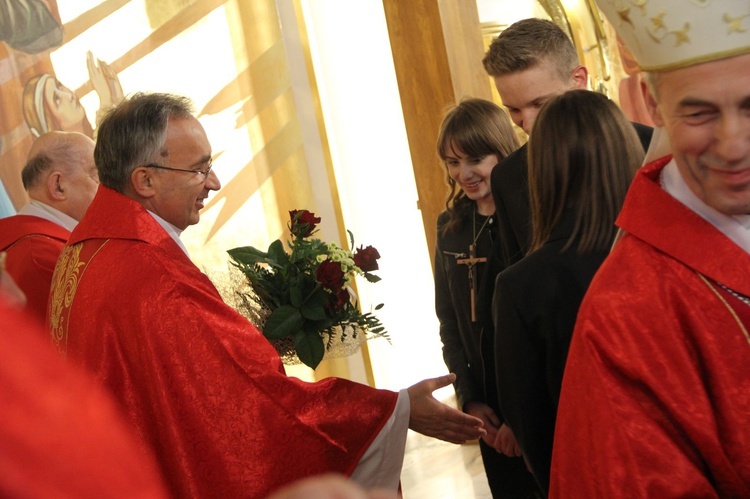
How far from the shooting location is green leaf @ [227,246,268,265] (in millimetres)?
3578

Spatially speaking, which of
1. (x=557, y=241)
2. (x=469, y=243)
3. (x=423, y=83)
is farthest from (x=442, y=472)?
(x=557, y=241)

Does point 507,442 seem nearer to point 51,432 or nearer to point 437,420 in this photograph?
point 437,420

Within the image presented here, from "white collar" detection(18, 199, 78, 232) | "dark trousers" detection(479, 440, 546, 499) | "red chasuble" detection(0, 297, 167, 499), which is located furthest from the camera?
"white collar" detection(18, 199, 78, 232)

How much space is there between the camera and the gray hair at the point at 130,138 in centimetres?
327

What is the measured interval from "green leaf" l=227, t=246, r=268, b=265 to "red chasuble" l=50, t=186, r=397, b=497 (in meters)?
0.50

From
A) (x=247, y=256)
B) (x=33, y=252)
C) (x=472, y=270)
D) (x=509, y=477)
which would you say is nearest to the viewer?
(x=247, y=256)

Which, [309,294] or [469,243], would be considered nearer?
[309,294]

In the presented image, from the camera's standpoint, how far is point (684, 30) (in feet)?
6.28

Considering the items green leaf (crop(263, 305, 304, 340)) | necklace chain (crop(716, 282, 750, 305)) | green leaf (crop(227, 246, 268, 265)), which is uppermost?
green leaf (crop(227, 246, 268, 265))

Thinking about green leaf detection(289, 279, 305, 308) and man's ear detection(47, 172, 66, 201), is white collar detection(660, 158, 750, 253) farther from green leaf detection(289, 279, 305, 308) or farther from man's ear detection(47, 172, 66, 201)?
man's ear detection(47, 172, 66, 201)

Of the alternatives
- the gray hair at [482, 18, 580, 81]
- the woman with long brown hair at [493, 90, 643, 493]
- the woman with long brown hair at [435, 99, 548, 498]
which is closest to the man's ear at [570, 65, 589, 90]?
the gray hair at [482, 18, 580, 81]

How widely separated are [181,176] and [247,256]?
44 cm

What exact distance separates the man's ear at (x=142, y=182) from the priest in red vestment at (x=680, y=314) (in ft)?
6.03

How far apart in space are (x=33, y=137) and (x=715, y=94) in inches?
198
